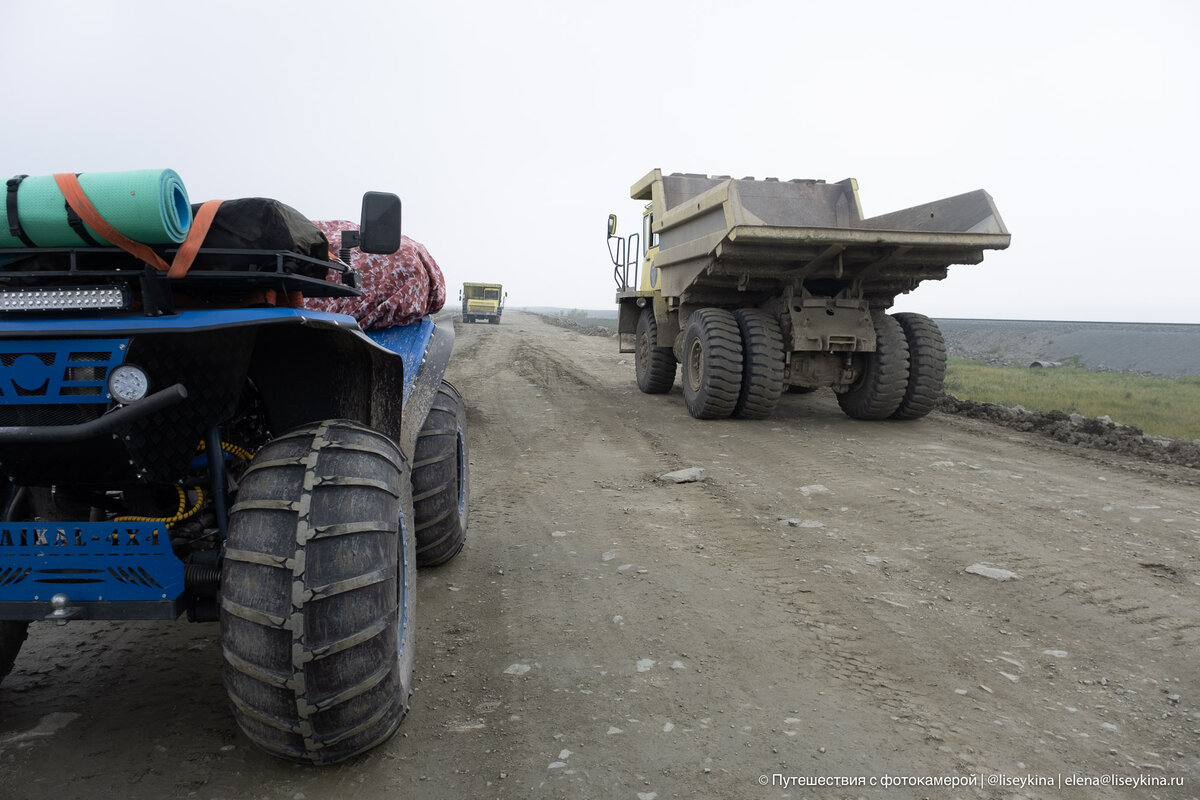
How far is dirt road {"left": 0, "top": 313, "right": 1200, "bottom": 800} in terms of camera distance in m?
2.20

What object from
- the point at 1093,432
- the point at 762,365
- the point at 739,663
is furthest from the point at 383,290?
the point at 1093,432

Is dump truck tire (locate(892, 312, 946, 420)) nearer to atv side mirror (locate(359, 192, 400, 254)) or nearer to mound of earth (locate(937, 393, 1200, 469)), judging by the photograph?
mound of earth (locate(937, 393, 1200, 469))

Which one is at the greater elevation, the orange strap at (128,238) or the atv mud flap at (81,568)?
the orange strap at (128,238)

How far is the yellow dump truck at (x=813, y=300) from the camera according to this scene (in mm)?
7438

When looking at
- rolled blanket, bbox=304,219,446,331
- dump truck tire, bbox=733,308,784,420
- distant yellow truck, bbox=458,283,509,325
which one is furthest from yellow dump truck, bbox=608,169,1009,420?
distant yellow truck, bbox=458,283,509,325

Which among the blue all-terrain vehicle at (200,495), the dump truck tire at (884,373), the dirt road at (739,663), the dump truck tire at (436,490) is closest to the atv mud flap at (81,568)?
the blue all-terrain vehicle at (200,495)

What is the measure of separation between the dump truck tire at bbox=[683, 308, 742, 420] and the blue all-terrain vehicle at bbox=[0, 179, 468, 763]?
615 cm

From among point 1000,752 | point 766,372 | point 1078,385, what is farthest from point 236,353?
point 1078,385

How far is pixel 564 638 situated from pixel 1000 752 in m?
1.61

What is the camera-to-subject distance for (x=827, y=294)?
29.3 ft

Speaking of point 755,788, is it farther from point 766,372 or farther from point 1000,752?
point 766,372

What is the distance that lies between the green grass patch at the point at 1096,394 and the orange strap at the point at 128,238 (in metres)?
8.77

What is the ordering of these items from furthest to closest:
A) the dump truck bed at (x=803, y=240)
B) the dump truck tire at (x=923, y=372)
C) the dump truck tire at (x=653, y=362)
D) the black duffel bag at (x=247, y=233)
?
the dump truck tire at (x=653, y=362)
the dump truck tire at (x=923, y=372)
the dump truck bed at (x=803, y=240)
the black duffel bag at (x=247, y=233)

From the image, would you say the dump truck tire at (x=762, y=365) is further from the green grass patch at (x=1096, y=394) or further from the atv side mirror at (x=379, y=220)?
the atv side mirror at (x=379, y=220)
